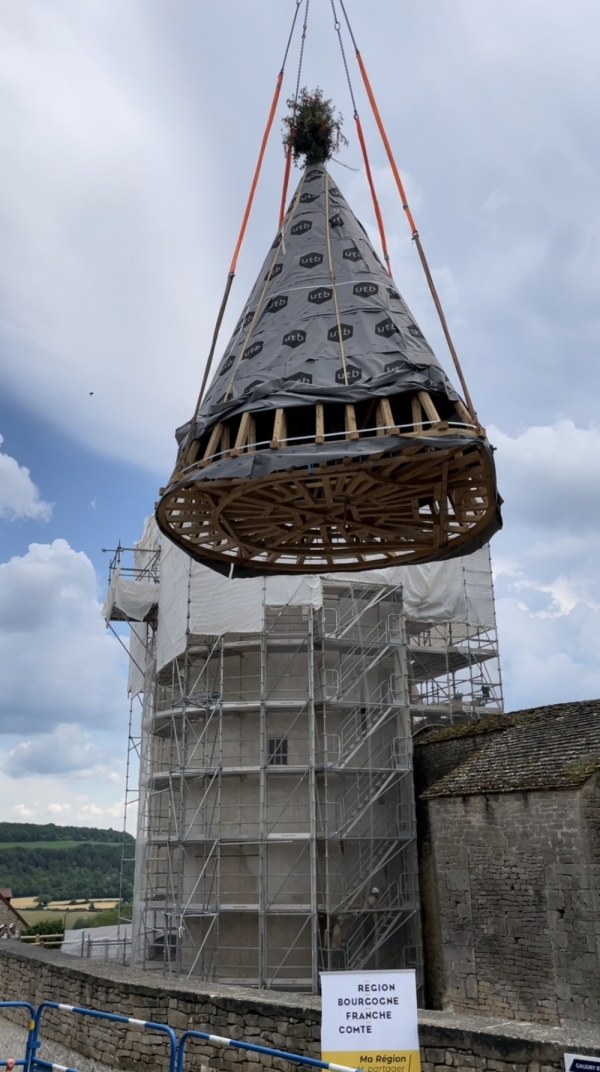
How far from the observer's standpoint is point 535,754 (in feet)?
52.0

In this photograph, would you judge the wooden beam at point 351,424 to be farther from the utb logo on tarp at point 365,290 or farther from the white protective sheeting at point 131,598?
→ the white protective sheeting at point 131,598

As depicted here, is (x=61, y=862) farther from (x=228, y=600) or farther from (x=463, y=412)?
(x=463, y=412)

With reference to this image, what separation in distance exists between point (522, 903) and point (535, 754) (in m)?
2.58

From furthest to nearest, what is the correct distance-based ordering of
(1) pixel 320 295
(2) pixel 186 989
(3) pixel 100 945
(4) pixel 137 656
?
1. (4) pixel 137 656
2. (3) pixel 100 945
3. (2) pixel 186 989
4. (1) pixel 320 295

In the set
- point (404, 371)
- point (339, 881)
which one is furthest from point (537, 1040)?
point (339, 881)

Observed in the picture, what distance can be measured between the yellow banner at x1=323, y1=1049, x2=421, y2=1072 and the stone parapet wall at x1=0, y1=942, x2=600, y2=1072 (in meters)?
0.76

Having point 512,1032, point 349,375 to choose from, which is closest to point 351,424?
point 349,375

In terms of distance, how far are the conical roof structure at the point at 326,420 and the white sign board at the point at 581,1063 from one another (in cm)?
443

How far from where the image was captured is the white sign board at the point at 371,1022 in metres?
6.27

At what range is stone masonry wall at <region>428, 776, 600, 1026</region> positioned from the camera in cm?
1362

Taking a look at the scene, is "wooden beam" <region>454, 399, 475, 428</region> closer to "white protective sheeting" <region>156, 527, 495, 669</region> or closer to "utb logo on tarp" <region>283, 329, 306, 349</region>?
"utb logo on tarp" <region>283, 329, 306, 349</region>

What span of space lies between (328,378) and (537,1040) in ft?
18.0

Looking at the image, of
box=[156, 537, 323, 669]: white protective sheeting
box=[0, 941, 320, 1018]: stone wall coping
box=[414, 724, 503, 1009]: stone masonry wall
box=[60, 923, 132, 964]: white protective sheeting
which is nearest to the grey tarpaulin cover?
box=[0, 941, 320, 1018]: stone wall coping

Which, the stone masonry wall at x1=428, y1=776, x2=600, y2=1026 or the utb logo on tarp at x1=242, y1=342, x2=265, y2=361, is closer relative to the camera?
the utb logo on tarp at x1=242, y1=342, x2=265, y2=361
